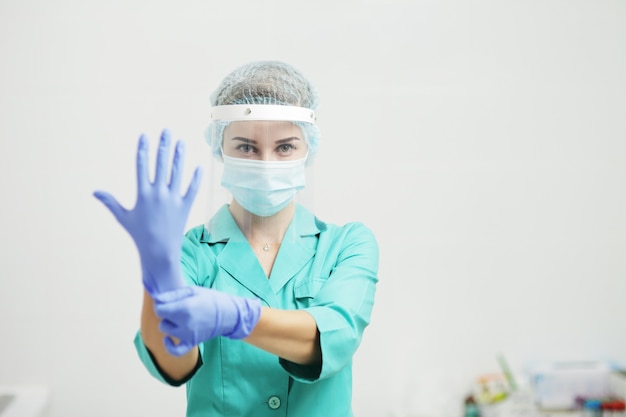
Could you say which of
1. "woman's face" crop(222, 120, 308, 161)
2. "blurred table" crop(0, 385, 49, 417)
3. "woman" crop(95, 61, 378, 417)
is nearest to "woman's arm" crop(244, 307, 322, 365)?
"woman" crop(95, 61, 378, 417)

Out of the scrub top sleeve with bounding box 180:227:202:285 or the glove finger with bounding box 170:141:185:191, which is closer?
the glove finger with bounding box 170:141:185:191

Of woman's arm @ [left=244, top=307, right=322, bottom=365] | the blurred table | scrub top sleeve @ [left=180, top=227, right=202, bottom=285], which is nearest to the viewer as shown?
woman's arm @ [left=244, top=307, right=322, bottom=365]

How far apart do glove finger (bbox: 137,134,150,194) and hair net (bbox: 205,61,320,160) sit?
36 centimetres

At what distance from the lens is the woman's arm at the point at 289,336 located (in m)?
1.01

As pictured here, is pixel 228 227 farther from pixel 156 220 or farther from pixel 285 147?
pixel 156 220

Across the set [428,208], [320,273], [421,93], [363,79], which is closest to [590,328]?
[428,208]

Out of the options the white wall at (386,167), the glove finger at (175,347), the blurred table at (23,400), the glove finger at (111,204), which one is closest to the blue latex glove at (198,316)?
the glove finger at (175,347)

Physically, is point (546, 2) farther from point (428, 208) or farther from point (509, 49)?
point (428, 208)

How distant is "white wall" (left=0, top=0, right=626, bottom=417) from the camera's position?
2213 mm

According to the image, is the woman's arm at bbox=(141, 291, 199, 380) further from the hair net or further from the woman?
the hair net

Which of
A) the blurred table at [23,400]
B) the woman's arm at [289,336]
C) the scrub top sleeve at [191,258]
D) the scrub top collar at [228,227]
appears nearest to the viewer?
the woman's arm at [289,336]

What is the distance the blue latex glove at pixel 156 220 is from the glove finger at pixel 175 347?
0.25ft

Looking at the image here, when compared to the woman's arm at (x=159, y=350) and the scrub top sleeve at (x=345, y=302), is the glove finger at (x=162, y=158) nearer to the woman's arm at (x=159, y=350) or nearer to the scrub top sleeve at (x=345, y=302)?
the woman's arm at (x=159, y=350)

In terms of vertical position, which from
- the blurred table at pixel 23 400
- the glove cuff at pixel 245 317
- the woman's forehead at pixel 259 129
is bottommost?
the blurred table at pixel 23 400
